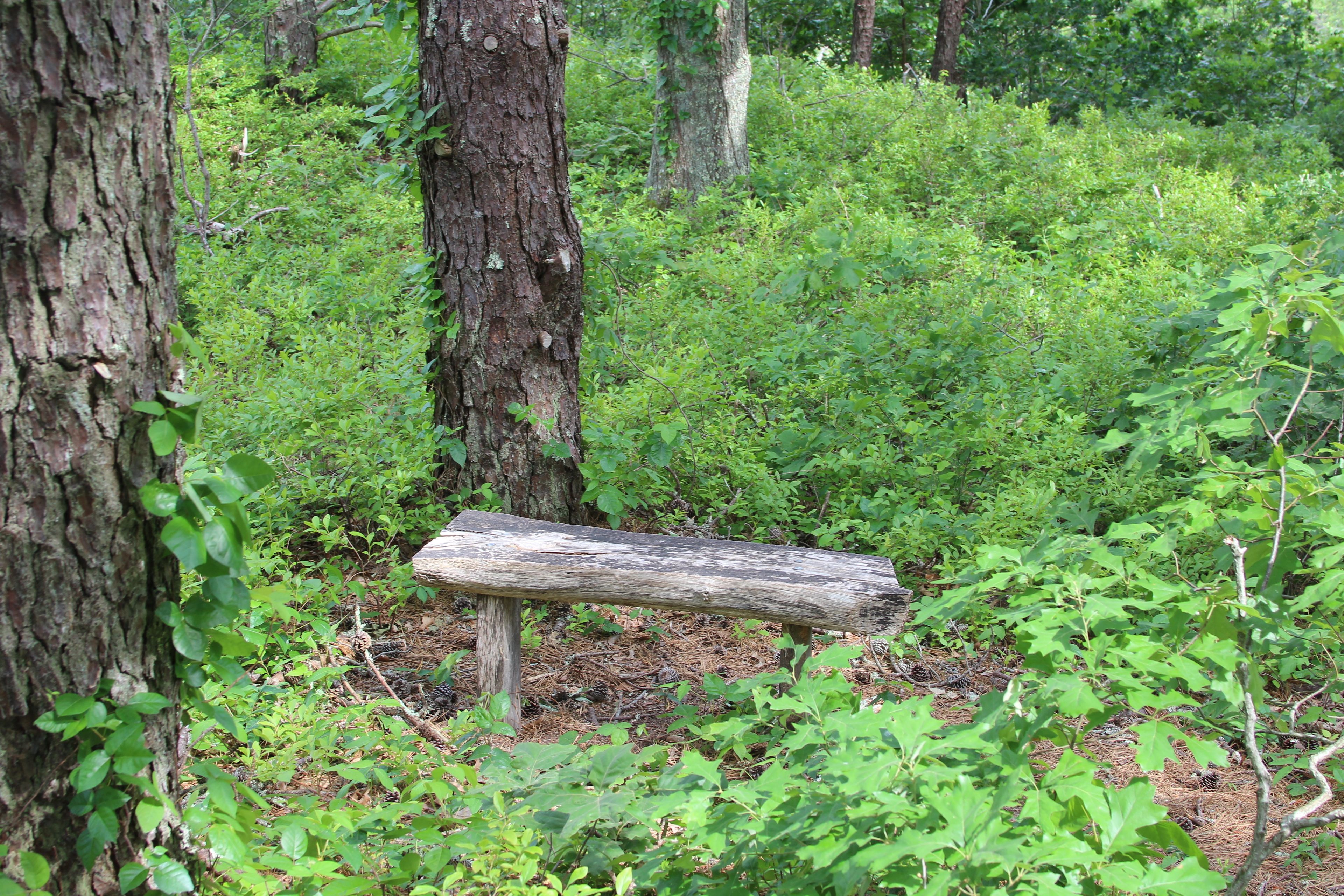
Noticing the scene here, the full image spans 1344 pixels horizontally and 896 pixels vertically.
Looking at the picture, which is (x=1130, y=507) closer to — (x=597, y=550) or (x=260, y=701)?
(x=597, y=550)

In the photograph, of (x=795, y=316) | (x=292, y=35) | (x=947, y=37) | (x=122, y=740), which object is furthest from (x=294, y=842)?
(x=947, y=37)

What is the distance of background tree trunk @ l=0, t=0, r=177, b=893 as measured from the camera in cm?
161

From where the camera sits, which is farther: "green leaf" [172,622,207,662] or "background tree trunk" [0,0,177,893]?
"green leaf" [172,622,207,662]

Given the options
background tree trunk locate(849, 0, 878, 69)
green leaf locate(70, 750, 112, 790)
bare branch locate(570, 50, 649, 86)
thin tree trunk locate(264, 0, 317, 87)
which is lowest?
green leaf locate(70, 750, 112, 790)

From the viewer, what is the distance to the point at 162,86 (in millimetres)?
1816

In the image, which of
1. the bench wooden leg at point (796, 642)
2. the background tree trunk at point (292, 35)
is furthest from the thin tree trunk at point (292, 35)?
the bench wooden leg at point (796, 642)

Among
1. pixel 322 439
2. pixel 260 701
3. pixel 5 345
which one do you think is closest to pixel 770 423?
pixel 322 439

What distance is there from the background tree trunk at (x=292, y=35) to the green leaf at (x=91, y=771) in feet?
34.0

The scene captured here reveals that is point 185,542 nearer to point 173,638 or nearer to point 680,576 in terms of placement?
point 173,638

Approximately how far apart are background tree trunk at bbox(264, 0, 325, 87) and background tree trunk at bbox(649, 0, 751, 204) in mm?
4726

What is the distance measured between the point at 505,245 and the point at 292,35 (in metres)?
8.23

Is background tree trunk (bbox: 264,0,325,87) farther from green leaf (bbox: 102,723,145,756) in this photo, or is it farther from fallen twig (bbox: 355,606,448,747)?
green leaf (bbox: 102,723,145,756)

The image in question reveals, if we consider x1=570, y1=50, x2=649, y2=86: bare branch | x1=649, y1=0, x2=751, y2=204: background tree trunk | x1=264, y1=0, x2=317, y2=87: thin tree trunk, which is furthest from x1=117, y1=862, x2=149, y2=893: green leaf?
x1=264, y1=0, x2=317, y2=87: thin tree trunk

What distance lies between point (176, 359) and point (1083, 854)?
1.88 metres
